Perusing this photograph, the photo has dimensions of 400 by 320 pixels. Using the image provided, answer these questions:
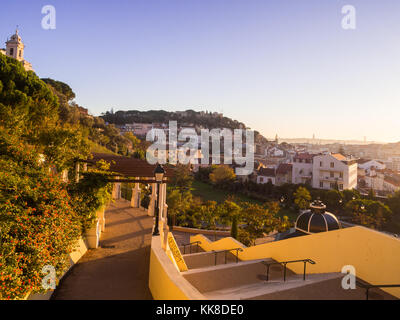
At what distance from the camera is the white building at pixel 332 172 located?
42688 millimetres

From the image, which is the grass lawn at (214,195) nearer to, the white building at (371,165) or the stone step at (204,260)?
the stone step at (204,260)

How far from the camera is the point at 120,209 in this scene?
15.7 metres

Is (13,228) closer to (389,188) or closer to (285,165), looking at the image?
(285,165)

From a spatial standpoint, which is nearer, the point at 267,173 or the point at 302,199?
the point at 302,199

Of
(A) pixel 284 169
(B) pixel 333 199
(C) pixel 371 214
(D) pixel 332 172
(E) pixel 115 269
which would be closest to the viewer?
(E) pixel 115 269

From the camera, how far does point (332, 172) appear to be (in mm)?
43688

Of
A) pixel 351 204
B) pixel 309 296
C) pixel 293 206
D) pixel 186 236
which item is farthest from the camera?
pixel 293 206

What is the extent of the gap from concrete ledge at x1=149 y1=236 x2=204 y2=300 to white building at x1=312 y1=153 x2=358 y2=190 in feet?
136

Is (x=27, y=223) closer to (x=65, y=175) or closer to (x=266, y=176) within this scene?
(x=65, y=175)

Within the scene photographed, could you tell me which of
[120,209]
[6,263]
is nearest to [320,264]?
[6,263]

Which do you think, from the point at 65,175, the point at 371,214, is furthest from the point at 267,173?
the point at 65,175

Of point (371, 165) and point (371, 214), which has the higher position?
point (371, 165)

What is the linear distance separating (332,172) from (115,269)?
43215 mm

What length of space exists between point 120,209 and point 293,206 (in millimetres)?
27040
